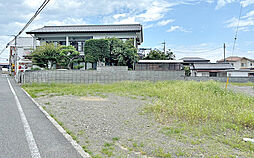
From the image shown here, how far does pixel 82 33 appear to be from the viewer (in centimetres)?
2667

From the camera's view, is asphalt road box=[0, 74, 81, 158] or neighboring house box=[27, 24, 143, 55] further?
neighboring house box=[27, 24, 143, 55]

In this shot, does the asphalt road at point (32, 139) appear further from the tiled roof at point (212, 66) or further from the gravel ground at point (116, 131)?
the tiled roof at point (212, 66)

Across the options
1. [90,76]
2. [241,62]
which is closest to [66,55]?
[90,76]

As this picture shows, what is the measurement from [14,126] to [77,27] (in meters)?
25.0

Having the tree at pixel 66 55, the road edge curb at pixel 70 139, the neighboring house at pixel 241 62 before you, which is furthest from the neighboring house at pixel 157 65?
the neighboring house at pixel 241 62

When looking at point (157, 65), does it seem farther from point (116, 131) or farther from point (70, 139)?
point (70, 139)

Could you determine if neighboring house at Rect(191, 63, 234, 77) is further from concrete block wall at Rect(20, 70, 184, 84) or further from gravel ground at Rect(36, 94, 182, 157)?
gravel ground at Rect(36, 94, 182, 157)

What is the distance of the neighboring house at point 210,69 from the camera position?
32.4 metres

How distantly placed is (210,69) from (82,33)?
70.0 feet

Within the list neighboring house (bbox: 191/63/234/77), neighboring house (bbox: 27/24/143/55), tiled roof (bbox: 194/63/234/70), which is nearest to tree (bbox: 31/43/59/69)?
neighboring house (bbox: 27/24/143/55)

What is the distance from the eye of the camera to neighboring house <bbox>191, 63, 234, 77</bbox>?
32.4 m

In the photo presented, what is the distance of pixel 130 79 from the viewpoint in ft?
59.1

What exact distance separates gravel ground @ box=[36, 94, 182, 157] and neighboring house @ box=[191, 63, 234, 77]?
92.5 ft

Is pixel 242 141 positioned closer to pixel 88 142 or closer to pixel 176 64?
pixel 88 142
